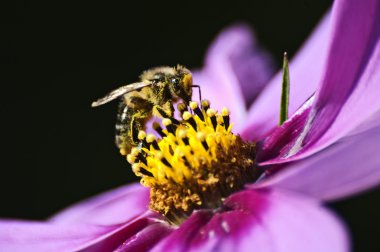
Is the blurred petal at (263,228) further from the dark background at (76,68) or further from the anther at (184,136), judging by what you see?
the dark background at (76,68)

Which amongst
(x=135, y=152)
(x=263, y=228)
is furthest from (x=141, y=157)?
(x=263, y=228)

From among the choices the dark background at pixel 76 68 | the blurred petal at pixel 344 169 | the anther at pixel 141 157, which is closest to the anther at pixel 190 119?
the anther at pixel 141 157

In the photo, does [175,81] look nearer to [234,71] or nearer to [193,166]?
[193,166]

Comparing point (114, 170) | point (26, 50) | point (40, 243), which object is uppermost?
point (26, 50)

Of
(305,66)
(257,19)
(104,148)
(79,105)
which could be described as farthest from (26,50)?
(305,66)

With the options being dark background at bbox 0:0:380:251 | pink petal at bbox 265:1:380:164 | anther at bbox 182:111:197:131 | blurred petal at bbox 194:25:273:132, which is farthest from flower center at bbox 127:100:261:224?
dark background at bbox 0:0:380:251

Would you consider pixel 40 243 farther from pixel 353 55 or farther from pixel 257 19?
pixel 257 19
